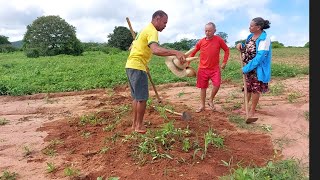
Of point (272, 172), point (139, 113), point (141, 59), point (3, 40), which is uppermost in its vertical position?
point (3, 40)

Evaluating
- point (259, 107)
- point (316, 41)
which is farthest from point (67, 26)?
point (316, 41)

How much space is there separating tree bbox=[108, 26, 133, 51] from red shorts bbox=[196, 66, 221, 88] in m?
31.5

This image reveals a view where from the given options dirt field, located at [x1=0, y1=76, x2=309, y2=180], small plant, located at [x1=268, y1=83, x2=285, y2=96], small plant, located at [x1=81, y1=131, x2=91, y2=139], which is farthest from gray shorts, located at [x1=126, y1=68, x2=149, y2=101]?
small plant, located at [x1=268, y1=83, x2=285, y2=96]

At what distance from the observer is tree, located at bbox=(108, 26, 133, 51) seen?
121 feet

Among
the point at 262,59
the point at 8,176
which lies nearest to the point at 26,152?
the point at 8,176

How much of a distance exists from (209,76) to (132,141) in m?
2.15

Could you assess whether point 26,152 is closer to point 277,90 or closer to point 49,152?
point 49,152

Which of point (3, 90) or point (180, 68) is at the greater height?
point (180, 68)

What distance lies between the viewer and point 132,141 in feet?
13.9

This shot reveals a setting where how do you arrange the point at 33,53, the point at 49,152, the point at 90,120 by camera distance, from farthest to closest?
the point at 33,53 < the point at 90,120 < the point at 49,152

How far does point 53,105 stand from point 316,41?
7.14m

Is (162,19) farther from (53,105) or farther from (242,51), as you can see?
(53,105)

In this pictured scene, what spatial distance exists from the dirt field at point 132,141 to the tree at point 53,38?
27.2m

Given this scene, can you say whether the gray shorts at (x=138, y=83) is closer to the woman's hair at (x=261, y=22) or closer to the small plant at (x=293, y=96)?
the woman's hair at (x=261, y=22)
